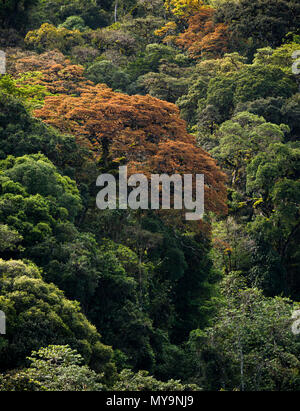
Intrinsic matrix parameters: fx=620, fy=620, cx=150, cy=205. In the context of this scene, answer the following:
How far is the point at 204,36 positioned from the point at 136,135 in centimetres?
2215

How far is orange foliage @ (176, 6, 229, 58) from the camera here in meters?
42.3

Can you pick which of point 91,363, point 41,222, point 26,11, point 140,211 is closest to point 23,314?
point 91,363

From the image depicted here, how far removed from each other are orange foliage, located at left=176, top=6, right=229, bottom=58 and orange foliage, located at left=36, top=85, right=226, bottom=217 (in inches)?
734

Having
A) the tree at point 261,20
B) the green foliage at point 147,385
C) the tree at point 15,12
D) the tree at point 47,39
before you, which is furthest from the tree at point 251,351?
the tree at point 15,12

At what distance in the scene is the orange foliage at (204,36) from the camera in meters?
42.3

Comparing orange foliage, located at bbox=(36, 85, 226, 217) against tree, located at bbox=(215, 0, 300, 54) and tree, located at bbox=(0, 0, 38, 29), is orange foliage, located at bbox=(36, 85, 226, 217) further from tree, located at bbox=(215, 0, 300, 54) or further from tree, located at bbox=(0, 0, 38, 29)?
tree, located at bbox=(215, 0, 300, 54)

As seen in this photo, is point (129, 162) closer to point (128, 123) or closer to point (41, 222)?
point (128, 123)

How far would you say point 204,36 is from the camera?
1708 inches

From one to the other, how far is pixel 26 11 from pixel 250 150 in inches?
793

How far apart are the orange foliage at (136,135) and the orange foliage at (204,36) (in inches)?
734

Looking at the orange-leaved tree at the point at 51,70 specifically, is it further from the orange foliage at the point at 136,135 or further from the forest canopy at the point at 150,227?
the orange foliage at the point at 136,135

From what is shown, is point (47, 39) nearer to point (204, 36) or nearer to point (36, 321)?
point (204, 36)

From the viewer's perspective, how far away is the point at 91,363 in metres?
15.9

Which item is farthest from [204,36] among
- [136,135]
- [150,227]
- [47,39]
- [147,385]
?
[147,385]
